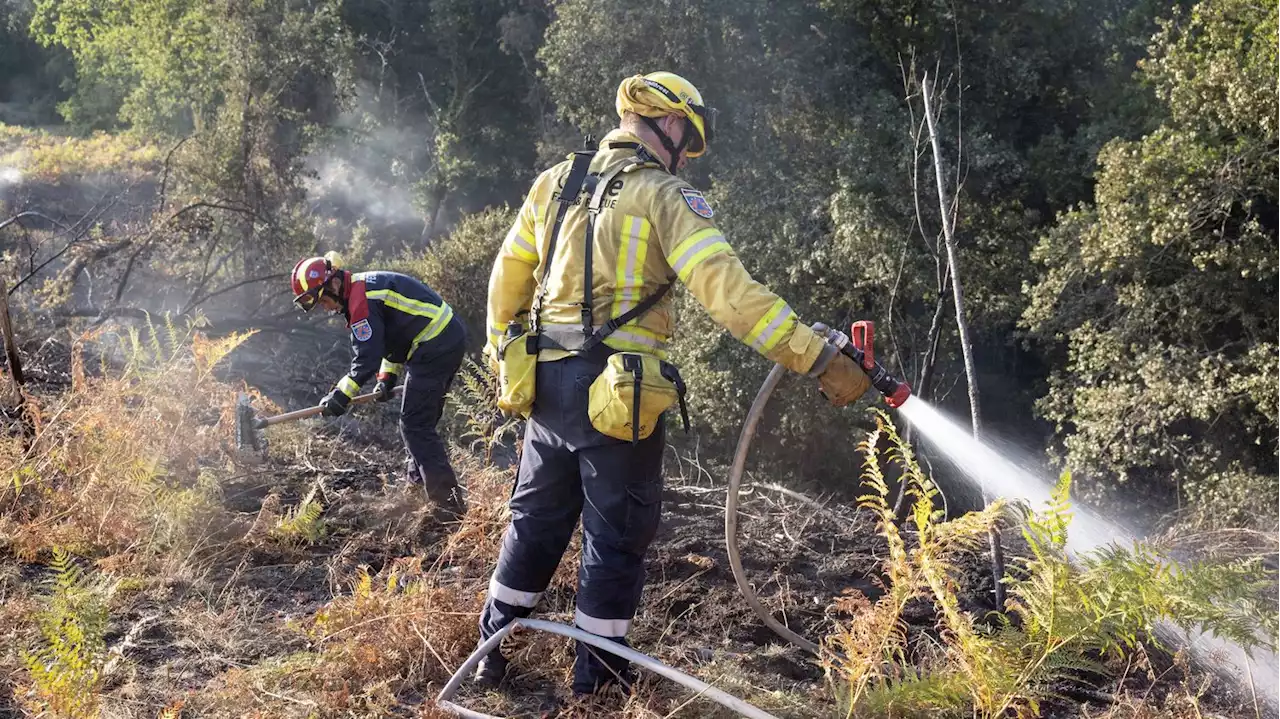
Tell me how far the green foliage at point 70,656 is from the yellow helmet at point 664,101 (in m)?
2.23

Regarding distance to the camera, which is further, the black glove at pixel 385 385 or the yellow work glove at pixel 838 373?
the black glove at pixel 385 385

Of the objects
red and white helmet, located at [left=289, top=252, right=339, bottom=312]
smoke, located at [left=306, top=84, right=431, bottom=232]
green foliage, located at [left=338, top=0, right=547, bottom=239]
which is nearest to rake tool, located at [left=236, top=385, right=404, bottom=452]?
red and white helmet, located at [left=289, top=252, right=339, bottom=312]

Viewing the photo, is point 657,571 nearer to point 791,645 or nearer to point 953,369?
point 791,645

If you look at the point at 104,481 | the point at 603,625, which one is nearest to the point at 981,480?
the point at 603,625

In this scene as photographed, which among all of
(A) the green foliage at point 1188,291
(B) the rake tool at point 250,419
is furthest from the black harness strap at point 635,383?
(A) the green foliage at point 1188,291

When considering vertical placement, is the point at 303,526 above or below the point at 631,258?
below

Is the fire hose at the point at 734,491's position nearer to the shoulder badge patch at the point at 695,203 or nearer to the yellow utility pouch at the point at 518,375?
the shoulder badge patch at the point at 695,203

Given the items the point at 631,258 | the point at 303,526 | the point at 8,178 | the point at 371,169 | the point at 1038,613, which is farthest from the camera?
the point at 371,169

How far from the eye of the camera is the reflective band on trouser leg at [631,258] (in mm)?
3146

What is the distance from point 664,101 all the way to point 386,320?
2.95m

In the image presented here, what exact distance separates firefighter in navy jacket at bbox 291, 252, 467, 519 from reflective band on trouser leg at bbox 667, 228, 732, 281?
2823mm

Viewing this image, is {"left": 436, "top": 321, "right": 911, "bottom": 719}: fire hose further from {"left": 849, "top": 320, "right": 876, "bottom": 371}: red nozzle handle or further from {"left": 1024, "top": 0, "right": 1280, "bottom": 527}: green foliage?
{"left": 1024, "top": 0, "right": 1280, "bottom": 527}: green foliage

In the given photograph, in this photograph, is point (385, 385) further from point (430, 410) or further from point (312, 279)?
point (312, 279)

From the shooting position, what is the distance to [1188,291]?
11.8 meters
